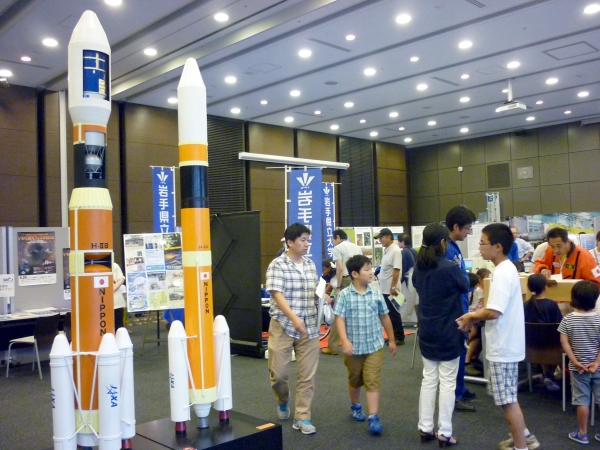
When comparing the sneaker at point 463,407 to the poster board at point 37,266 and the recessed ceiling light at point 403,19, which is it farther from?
the poster board at point 37,266

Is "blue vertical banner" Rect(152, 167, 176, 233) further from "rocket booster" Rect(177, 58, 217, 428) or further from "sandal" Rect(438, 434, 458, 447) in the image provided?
Answer: "sandal" Rect(438, 434, 458, 447)

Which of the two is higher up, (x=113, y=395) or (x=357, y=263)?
(x=357, y=263)

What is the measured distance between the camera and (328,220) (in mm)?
10633

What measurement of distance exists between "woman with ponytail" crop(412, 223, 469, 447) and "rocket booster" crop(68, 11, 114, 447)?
1910mm

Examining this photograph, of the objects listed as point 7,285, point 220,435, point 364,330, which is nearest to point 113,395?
point 220,435

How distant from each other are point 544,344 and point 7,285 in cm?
585

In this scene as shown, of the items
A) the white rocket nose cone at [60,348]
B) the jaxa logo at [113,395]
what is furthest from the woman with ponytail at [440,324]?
the white rocket nose cone at [60,348]

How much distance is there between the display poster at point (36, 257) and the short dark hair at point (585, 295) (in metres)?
6.02

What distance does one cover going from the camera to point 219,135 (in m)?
11.6

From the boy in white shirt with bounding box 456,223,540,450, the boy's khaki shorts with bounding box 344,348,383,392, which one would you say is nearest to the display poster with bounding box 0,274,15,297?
the boy's khaki shorts with bounding box 344,348,383,392

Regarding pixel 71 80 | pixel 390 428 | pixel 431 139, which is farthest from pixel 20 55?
pixel 431 139

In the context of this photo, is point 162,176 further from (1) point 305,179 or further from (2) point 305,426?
(2) point 305,426

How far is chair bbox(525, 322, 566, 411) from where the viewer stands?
421 centimetres

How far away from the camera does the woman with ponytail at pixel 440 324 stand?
335 centimetres
